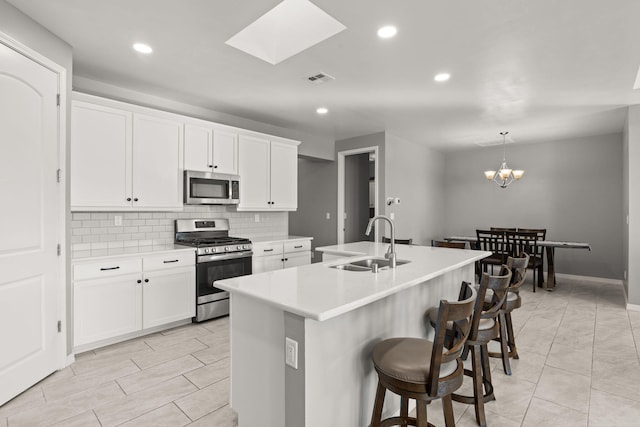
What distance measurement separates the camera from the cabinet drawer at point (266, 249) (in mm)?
4184

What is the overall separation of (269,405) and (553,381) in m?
2.18

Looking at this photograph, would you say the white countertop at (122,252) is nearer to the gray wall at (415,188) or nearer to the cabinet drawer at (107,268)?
the cabinet drawer at (107,268)

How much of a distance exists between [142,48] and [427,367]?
3086mm

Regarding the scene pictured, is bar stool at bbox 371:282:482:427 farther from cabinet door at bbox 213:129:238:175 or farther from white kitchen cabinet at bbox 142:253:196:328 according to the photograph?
cabinet door at bbox 213:129:238:175

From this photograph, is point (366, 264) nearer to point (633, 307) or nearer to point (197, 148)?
point (197, 148)

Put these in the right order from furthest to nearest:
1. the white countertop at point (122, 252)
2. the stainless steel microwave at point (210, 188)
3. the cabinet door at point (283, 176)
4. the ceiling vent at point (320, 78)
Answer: the cabinet door at point (283, 176), the stainless steel microwave at point (210, 188), the ceiling vent at point (320, 78), the white countertop at point (122, 252)

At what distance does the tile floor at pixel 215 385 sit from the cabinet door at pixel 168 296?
17cm

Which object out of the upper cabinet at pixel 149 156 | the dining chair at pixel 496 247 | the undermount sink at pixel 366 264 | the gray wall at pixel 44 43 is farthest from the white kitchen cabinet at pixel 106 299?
the dining chair at pixel 496 247

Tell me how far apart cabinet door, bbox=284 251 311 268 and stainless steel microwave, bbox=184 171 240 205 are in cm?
106

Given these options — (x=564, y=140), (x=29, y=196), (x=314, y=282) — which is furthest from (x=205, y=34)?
(x=564, y=140)

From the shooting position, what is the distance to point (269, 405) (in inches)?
65.6

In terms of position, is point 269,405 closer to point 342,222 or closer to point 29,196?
point 29,196

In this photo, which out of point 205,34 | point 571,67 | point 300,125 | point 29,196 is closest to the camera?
point 29,196

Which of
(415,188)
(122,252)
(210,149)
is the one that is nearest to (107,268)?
(122,252)
